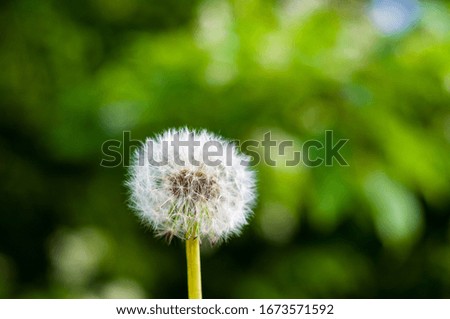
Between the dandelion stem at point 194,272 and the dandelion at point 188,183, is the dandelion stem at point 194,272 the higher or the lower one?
the lower one

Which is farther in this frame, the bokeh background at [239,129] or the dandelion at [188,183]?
the bokeh background at [239,129]

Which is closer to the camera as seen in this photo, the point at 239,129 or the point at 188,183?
the point at 188,183

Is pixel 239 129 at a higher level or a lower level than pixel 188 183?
higher

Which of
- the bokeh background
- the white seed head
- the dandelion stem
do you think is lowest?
the dandelion stem

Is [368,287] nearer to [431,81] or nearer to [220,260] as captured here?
[220,260]

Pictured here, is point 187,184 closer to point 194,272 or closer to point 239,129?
point 194,272

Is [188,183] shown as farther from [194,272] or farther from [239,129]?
[239,129]

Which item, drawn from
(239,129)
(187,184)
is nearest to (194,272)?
(187,184)
